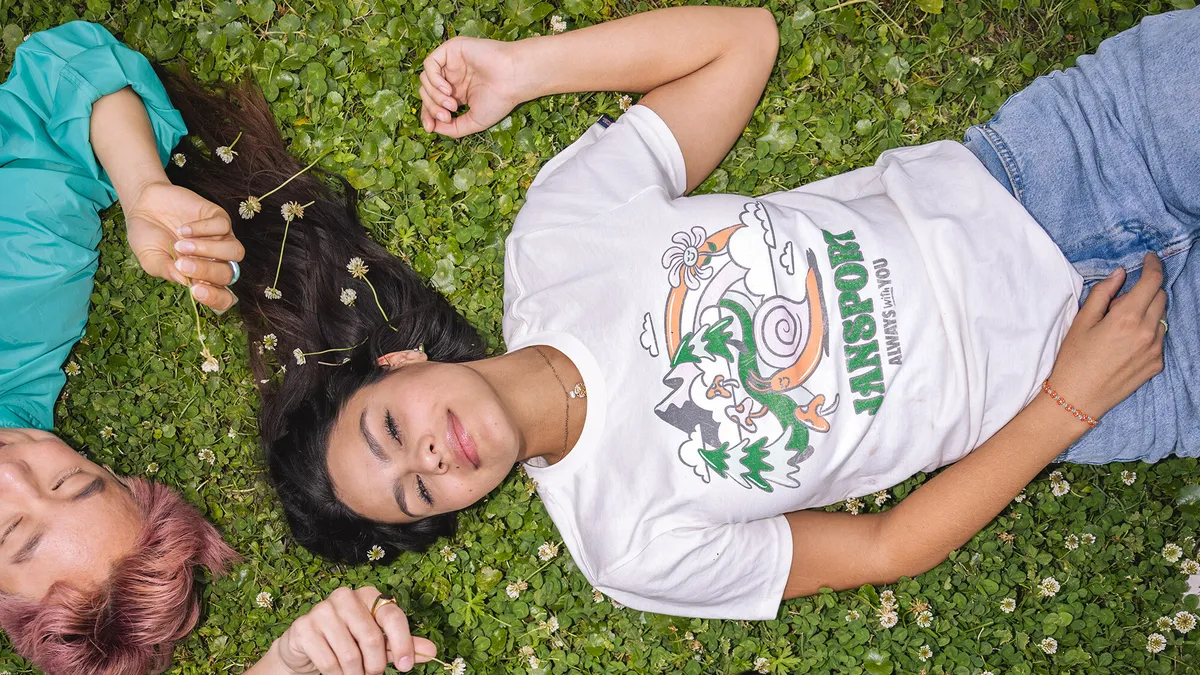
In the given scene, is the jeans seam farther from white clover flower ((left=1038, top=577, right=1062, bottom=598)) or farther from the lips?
the lips

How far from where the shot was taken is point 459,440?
237 cm

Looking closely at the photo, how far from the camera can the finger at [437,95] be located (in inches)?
116

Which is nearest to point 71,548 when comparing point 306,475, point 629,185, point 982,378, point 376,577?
point 306,475

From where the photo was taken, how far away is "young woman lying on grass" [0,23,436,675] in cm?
256

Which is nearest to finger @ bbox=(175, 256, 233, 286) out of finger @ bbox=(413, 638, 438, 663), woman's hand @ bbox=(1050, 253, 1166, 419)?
finger @ bbox=(413, 638, 438, 663)

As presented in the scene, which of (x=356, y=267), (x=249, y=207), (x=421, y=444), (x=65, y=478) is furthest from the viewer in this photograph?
(x=356, y=267)

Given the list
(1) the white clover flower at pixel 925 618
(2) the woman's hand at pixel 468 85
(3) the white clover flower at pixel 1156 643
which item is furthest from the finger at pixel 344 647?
(3) the white clover flower at pixel 1156 643

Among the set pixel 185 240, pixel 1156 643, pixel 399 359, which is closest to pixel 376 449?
pixel 399 359

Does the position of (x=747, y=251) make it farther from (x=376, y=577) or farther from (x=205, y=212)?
(x=376, y=577)

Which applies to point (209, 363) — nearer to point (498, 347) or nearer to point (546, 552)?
point (498, 347)

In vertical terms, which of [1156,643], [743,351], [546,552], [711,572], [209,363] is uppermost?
[743,351]

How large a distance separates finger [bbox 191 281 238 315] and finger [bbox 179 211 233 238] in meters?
0.14

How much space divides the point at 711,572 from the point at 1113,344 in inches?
53.6

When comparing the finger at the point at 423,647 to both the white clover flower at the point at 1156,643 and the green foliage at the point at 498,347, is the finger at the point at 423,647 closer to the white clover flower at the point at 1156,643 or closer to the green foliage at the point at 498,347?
the green foliage at the point at 498,347
